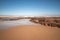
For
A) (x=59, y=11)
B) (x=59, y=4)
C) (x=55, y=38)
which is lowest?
(x=55, y=38)

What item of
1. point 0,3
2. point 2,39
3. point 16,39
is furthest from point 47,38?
point 0,3

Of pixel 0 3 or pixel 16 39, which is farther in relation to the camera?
pixel 0 3

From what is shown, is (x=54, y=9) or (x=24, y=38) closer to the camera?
(x=24, y=38)

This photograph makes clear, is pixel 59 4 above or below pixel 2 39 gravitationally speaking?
above

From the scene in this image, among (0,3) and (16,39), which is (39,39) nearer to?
(16,39)

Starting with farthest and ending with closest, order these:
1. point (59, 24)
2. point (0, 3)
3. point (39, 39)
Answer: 1. point (59, 24)
2. point (0, 3)
3. point (39, 39)

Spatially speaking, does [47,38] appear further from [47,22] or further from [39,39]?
[47,22]

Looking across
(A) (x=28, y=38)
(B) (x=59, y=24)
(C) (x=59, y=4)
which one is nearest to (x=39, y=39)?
(A) (x=28, y=38)

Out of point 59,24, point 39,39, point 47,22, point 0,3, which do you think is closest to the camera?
point 39,39

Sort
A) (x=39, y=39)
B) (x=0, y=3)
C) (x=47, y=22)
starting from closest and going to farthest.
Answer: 1. (x=39, y=39)
2. (x=0, y=3)
3. (x=47, y=22)
